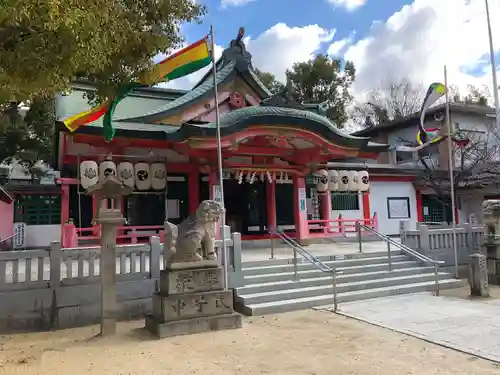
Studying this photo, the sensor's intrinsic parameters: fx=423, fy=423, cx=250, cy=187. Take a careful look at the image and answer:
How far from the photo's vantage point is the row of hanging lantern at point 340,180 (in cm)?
1547

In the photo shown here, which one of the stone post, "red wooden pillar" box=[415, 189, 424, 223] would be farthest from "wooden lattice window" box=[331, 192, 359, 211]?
the stone post

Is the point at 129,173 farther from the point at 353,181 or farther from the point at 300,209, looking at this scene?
the point at 353,181

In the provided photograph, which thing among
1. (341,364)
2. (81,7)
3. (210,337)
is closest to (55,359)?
(210,337)

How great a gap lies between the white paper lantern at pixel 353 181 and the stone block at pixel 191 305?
9963 mm

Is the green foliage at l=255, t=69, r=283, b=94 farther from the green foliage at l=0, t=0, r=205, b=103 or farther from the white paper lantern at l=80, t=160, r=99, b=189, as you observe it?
the green foliage at l=0, t=0, r=205, b=103

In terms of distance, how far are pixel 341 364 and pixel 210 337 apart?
217 cm

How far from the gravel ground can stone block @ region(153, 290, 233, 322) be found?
381 millimetres

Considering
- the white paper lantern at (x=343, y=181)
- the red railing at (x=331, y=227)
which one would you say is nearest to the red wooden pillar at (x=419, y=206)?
the red railing at (x=331, y=227)

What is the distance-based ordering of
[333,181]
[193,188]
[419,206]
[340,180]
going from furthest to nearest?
[419,206], [340,180], [333,181], [193,188]

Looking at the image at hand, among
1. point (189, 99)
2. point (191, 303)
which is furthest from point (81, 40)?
point (189, 99)

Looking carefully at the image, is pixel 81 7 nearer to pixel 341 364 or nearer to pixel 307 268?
pixel 341 364

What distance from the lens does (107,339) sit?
254 inches

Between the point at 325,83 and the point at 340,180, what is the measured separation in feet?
50.7

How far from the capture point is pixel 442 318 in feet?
23.6
